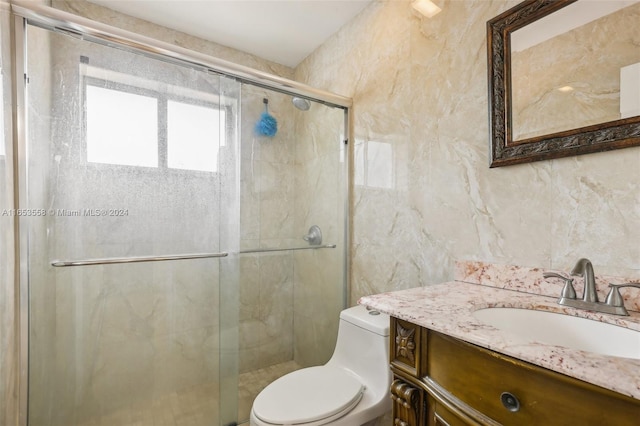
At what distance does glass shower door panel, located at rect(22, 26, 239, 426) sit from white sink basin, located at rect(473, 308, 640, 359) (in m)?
1.27

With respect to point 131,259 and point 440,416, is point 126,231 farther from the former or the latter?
point 440,416

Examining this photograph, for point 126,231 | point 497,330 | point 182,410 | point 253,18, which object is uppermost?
point 253,18

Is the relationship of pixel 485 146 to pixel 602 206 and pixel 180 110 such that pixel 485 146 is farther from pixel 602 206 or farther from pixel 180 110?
pixel 180 110

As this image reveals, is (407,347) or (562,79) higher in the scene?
(562,79)

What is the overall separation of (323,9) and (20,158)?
1.70 metres

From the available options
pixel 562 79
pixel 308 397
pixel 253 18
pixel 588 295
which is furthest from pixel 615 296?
pixel 253 18

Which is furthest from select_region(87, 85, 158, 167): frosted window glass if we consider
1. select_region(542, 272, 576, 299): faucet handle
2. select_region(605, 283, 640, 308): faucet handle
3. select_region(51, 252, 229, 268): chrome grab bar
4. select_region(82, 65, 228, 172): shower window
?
select_region(605, 283, 640, 308): faucet handle

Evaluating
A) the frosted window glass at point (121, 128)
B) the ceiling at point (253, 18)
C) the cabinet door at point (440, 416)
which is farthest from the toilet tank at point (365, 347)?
the ceiling at point (253, 18)

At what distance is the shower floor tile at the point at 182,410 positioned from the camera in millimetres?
1394

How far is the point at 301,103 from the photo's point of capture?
6.07 ft

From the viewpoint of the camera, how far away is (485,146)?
46.8 inches

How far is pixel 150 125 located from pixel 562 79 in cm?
162

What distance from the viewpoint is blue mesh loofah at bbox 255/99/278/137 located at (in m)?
1.72

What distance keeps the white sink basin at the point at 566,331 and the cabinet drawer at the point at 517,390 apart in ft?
0.27
